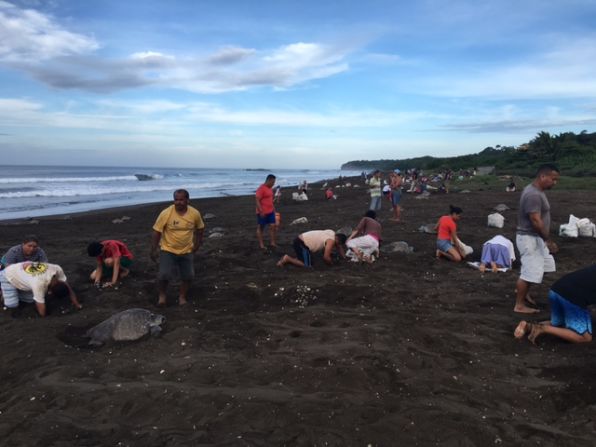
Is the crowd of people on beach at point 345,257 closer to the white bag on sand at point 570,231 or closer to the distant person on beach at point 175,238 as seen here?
the distant person on beach at point 175,238

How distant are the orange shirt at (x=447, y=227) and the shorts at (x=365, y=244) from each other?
127cm

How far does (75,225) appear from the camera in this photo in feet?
50.5

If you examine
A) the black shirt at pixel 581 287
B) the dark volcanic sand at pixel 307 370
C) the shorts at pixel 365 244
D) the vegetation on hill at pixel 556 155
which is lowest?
the dark volcanic sand at pixel 307 370

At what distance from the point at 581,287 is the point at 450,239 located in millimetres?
3992

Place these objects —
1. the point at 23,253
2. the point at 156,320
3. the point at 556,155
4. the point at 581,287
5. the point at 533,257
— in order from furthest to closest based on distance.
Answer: the point at 556,155 < the point at 23,253 < the point at 156,320 < the point at 533,257 < the point at 581,287

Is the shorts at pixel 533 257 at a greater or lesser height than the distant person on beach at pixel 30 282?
greater

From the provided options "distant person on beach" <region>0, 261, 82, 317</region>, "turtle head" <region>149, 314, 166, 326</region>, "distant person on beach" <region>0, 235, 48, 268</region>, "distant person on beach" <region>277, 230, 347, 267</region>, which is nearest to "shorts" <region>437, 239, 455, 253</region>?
"distant person on beach" <region>277, 230, 347, 267</region>

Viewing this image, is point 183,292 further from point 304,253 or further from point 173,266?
point 304,253

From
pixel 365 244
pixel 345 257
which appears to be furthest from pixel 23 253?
pixel 365 244

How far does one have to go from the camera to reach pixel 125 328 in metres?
4.90

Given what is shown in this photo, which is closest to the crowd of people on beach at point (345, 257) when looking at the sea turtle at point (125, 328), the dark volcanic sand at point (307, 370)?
the dark volcanic sand at point (307, 370)

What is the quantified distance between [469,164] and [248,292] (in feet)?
171

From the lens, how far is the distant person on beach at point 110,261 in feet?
22.6

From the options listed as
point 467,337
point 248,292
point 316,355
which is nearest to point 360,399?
point 316,355
